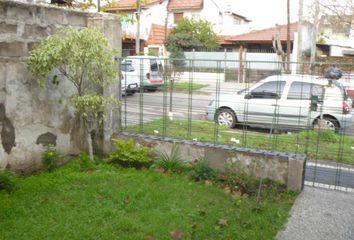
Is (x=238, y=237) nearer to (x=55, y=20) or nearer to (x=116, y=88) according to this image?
(x=116, y=88)

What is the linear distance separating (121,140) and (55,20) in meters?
2.10

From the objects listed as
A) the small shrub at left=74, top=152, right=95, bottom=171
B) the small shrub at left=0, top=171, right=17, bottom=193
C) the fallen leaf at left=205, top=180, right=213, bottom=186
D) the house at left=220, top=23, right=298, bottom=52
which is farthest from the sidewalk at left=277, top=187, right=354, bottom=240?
the house at left=220, top=23, right=298, bottom=52

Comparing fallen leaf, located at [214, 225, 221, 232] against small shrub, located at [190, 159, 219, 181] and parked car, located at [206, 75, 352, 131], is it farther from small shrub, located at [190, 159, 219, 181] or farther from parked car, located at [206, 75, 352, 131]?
parked car, located at [206, 75, 352, 131]

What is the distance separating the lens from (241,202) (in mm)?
4777

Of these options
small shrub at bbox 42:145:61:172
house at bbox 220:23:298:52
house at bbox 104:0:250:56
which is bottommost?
small shrub at bbox 42:145:61:172

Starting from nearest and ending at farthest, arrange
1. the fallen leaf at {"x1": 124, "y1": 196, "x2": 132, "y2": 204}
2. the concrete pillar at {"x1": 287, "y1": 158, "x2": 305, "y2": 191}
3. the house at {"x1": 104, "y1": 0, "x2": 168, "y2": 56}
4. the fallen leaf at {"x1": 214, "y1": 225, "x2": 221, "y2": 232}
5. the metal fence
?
the fallen leaf at {"x1": 214, "y1": 225, "x2": 221, "y2": 232} < the fallen leaf at {"x1": 124, "y1": 196, "x2": 132, "y2": 204} < the concrete pillar at {"x1": 287, "y1": 158, "x2": 305, "y2": 191} < the metal fence < the house at {"x1": 104, "y1": 0, "x2": 168, "y2": 56}

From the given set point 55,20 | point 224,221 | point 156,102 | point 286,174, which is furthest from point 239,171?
→ point 55,20

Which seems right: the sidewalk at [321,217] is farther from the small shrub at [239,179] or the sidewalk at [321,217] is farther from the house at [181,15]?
the house at [181,15]

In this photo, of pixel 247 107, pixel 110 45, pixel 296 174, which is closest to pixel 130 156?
pixel 110 45

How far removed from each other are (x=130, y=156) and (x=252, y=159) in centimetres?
185

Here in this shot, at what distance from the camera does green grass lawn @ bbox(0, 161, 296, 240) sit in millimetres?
3865

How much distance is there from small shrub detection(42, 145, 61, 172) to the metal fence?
1.51 m

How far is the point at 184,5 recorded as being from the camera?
1508 inches

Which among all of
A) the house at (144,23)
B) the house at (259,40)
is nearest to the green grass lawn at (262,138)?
the house at (144,23)
